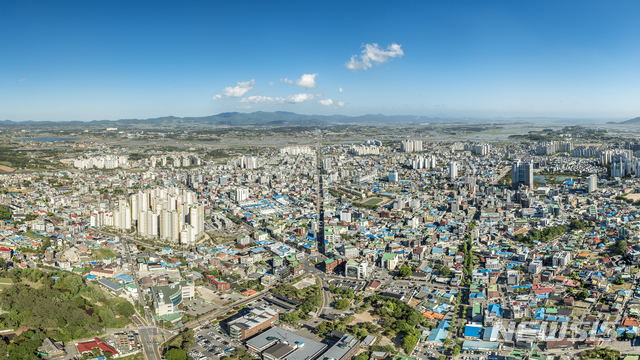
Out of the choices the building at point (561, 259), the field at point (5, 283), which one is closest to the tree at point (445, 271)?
the building at point (561, 259)

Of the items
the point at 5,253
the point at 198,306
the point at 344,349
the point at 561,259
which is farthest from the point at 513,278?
the point at 5,253

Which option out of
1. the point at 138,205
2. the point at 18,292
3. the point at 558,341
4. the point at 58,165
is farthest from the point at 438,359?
the point at 58,165

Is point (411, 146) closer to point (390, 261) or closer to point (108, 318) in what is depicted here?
point (390, 261)

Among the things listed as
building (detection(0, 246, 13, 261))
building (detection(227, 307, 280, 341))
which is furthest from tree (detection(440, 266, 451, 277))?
building (detection(0, 246, 13, 261))

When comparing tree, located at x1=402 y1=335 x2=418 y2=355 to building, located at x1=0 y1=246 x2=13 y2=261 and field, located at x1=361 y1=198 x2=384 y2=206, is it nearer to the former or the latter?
building, located at x1=0 y1=246 x2=13 y2=261

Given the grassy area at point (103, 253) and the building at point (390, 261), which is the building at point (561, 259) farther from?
the grassy area at point (103, 253)

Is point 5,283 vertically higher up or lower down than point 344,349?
higher up

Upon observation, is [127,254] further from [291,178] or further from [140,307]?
[291,178]
